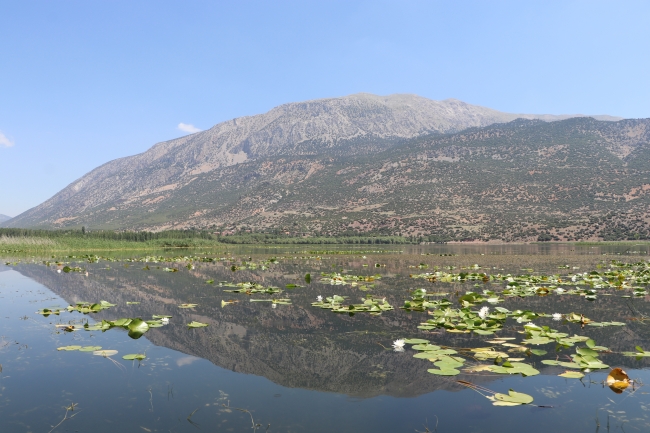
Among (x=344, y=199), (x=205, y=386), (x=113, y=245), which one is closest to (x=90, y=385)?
(x=205, y=386)

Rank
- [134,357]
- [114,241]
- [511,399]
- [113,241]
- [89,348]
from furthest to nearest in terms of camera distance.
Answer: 1. [114,241]
2. [113,241]
3. [89,348]
4. [134,357]
5. [511,399]

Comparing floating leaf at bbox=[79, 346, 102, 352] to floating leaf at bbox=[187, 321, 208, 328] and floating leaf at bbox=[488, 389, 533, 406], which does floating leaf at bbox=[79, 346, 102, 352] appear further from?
floating leaf at bbox=[488, 389, 533, 406]

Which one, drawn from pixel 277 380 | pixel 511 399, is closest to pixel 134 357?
pixel 277 380

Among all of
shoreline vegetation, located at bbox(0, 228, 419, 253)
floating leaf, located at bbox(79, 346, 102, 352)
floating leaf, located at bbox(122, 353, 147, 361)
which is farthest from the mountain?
floating leaf, located at bbox(122, 353, 147, 361)

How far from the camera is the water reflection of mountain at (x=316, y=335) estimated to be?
5.09 m

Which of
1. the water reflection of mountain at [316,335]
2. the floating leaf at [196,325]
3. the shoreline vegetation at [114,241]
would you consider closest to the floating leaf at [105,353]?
the water reflection of mountain at [316,335]

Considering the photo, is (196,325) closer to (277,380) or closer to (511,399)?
(277,380)

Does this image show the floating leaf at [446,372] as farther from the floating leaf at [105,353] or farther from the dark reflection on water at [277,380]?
the floating leaf at [105,353]

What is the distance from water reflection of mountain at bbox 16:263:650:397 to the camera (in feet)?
16.7

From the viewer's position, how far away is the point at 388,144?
180 meters

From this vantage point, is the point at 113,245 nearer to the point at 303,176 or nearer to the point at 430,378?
the point at 430,378

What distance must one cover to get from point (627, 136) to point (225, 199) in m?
124

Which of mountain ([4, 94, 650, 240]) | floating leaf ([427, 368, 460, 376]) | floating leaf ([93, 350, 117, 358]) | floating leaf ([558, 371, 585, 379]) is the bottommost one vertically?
floating leaf ([558, 371, 585, 379])

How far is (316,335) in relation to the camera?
23.6 ft
